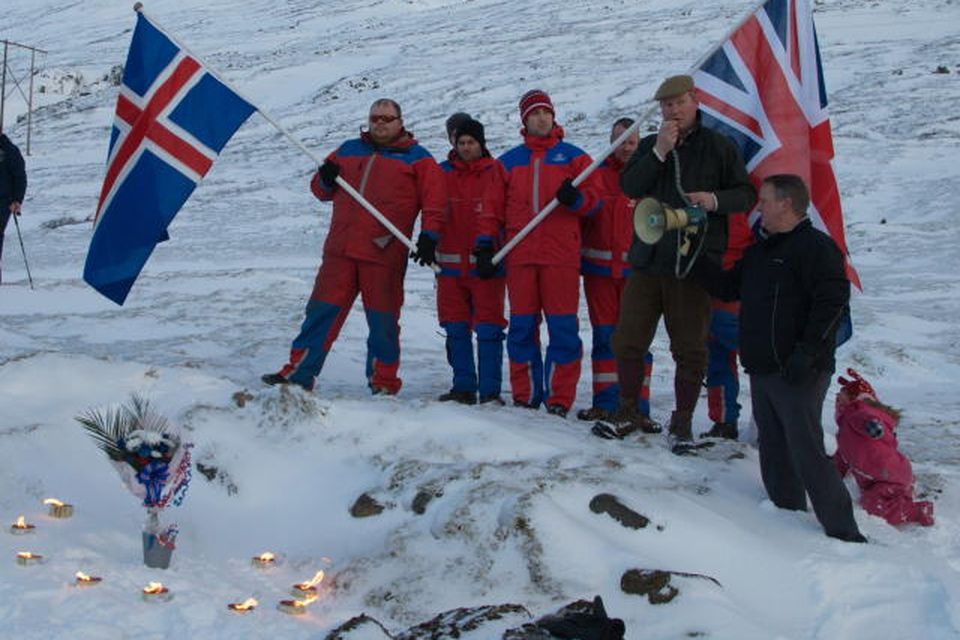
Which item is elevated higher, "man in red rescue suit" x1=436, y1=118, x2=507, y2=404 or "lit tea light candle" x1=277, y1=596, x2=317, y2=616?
"man in red rescue suit" x1=436, y1=118, x2=507, y2=404

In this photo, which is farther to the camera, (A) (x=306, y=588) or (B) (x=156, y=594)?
(A) (x=306, y=588)

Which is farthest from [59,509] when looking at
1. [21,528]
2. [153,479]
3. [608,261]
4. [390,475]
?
[608,261]

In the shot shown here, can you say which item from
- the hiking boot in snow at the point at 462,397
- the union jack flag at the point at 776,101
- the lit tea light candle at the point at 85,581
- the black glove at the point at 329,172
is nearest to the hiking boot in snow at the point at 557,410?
the hiking boot in snow at the point at 462,397

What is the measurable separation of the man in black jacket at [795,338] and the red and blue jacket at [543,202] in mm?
1707

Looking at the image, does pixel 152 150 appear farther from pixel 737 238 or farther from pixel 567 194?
pixel 737 238

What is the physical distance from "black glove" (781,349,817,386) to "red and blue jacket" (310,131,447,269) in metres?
2.78

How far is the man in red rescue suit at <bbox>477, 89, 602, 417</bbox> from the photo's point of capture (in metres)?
6.31

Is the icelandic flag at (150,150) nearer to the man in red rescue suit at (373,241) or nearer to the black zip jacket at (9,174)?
the man in red rescue suit at (373,241)

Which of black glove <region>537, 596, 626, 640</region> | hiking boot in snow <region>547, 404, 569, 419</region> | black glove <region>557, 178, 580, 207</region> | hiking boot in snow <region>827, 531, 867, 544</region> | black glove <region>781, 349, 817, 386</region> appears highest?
black glove <region>557, 178, 580, 207</region>

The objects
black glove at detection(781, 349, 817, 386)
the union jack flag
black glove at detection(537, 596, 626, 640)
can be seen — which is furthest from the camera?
the union jack flag

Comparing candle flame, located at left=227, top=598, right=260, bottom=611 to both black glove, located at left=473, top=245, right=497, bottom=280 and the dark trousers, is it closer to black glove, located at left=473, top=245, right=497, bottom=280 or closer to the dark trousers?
the dark trousers

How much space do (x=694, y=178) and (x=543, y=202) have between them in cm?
122

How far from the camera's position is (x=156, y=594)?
374cm

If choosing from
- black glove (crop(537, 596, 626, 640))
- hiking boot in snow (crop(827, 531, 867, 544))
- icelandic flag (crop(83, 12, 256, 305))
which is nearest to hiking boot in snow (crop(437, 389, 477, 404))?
icelandic flag (crop(83, 12, 256, 305))
